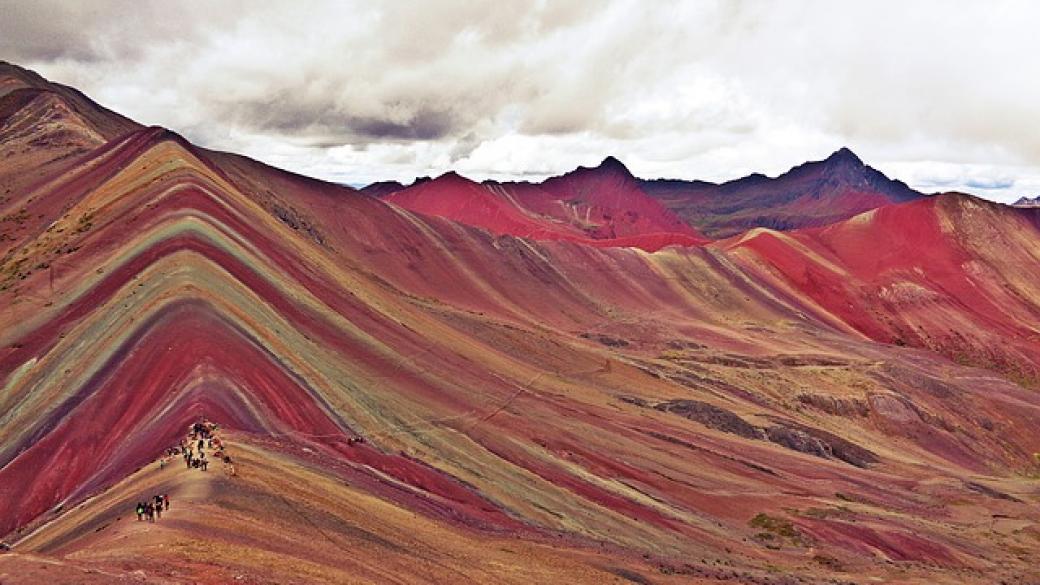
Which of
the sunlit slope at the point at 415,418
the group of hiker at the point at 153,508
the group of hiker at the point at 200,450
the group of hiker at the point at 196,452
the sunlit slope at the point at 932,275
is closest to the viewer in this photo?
the group of hiker at the point at 153,508

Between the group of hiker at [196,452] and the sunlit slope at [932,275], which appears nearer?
the group of hiker at [196,452]

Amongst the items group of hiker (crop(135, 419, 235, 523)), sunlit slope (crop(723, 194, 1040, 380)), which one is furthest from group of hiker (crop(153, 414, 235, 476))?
sunlit slope (crop(723, 194, 1040, 380))

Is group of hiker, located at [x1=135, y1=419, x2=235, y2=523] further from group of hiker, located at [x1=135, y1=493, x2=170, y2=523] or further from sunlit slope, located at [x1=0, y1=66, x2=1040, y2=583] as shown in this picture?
sunlit slope, located at [x1=0, y1=66, x2=1040, y2=583]

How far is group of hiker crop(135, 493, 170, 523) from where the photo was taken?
2502 cm

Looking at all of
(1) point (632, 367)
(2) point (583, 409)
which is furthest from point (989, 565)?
(1) point (632, 367)

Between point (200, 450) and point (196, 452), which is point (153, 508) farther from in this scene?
point (196, 452)

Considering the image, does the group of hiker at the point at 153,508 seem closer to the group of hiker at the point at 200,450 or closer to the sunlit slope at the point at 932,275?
the group of hiker at the point at 200,450

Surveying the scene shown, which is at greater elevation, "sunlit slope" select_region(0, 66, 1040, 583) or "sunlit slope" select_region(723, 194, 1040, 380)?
"sunlit slope" select_region(723, 194, 1040, 380)

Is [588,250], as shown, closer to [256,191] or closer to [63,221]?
[256,191]

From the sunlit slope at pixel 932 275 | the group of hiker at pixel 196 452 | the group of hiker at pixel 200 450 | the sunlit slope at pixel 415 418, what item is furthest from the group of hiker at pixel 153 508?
the sunlit slope at pixel 932 275

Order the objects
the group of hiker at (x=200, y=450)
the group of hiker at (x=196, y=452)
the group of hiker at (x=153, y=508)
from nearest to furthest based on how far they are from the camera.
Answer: the group of hiker at (x=153, y=508) < the group of hiker at (x=196, y=452) < the group of hiker at (x=200, y=450)

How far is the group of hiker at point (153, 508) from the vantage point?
25016 mm

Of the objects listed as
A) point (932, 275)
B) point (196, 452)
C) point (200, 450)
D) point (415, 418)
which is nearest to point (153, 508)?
point (200, 450)

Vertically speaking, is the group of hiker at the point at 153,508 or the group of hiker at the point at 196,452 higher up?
the group of hiker at the point at 196,452
